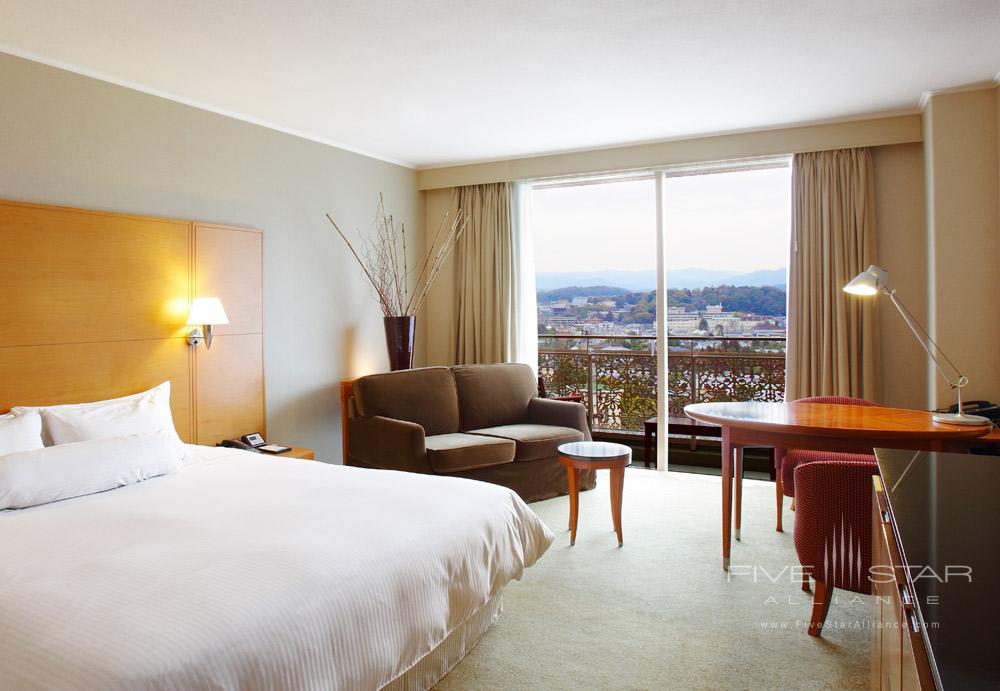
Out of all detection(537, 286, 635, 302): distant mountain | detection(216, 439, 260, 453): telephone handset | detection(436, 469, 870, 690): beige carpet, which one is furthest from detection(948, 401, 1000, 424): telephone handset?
detection(216, 439, 260, 453): telephone handset

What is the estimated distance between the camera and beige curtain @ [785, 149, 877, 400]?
15.6 ft

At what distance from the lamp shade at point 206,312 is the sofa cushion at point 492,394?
6.07ft

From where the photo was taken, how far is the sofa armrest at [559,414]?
502cm

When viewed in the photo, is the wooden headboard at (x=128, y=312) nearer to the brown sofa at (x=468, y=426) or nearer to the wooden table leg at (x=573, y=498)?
the brown sofa at (x=468, y=426)

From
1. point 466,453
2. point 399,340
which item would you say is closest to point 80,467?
point 466,453

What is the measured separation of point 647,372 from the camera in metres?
6.48

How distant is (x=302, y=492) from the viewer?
8.63 feet

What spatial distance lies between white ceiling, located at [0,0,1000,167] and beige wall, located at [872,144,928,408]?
19.3 inches

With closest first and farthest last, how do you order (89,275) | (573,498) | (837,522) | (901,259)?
(837,522) → (89,275) → (573,498) → (901,259)

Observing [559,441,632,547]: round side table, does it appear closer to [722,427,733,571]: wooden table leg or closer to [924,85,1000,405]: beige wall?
[722,427,733,571]: wooden table leg

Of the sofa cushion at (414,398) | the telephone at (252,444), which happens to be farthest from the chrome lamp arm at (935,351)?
the telephone at (252,444)

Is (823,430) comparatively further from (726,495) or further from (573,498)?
(573,498)

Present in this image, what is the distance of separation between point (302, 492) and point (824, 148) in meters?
4.33

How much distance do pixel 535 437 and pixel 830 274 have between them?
2.47 m
